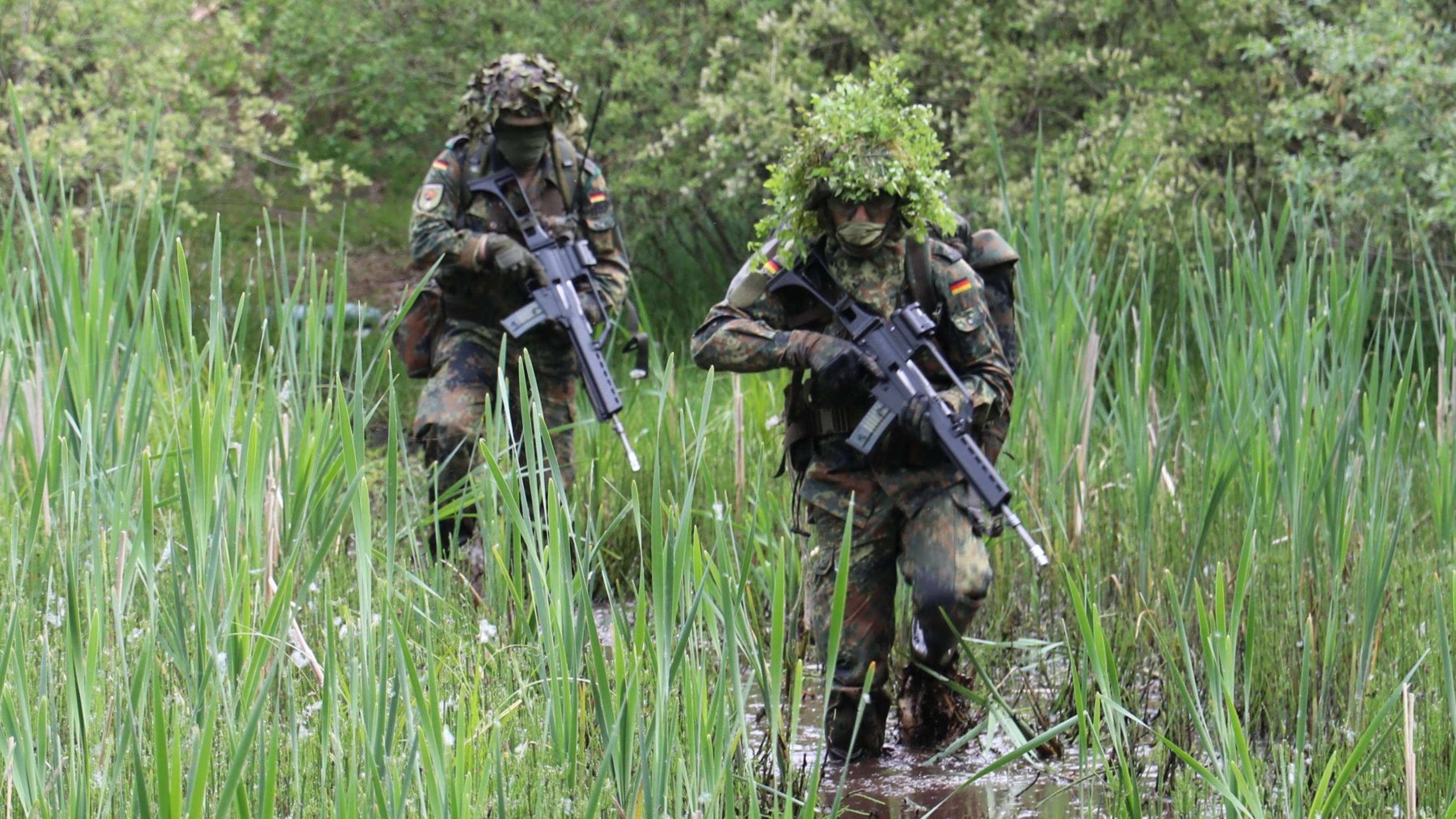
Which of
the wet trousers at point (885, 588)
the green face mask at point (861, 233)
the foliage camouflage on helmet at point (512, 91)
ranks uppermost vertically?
the foliage camouflage on helmet at point (512, 91)

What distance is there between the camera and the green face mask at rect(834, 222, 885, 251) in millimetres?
3918

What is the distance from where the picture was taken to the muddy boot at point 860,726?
4.14m

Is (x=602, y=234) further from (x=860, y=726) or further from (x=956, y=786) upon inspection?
(x=956, y=786)

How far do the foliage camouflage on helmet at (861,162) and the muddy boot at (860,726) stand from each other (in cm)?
106

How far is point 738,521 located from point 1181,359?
1547 mm

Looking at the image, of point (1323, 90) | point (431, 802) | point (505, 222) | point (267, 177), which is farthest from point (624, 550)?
point (267, 177)

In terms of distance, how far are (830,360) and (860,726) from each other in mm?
892

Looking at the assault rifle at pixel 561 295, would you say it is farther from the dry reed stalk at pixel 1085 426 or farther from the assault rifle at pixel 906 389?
the assault rifle at pixel 906 389

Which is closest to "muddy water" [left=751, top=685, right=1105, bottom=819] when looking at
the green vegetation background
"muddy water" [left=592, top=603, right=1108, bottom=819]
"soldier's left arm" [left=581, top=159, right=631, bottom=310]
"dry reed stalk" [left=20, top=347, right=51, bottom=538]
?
"muddy water" [left=592, top=603, right=1108, bottom=819]

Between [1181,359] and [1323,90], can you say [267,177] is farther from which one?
[1181,359]

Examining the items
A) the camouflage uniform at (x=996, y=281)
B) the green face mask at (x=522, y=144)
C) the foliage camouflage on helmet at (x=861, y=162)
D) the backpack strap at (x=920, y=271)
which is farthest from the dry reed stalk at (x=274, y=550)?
the green face mask at (x=522, y=144)

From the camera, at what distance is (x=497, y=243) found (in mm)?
5684

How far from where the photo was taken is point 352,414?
9.08 feet

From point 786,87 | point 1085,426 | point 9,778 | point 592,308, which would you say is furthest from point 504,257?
point 786,87
